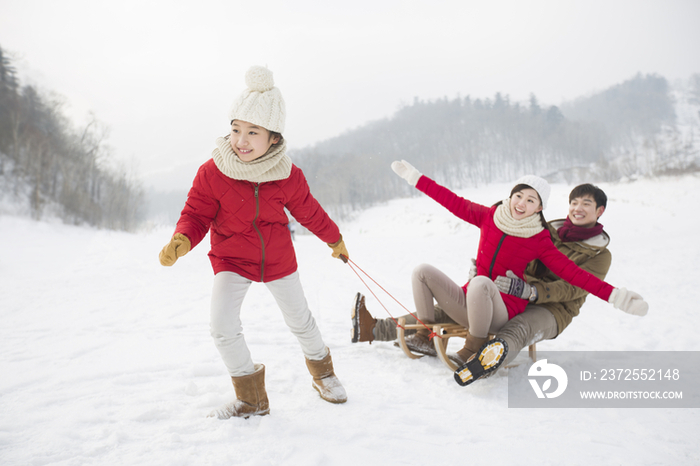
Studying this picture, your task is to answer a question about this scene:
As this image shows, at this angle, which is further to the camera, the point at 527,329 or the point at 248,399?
the point at 527,329

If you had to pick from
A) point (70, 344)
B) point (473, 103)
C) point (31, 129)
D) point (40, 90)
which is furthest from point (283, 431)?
point (473, 103)

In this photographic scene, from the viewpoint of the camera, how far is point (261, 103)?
1.79 meters

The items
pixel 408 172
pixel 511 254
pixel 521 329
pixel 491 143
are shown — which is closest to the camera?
pixel 521 329

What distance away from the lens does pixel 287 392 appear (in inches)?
81.5

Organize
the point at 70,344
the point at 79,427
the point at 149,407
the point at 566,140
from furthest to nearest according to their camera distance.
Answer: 1. the point at 566,140
2. the point at 70,344
3. the point at 149,407
4. the point at 79,427

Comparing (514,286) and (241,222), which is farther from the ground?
(241,222)

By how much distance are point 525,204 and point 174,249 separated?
221 cm

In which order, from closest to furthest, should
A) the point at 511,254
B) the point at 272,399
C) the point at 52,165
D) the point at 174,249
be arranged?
the point at 174,249, the point at 272,399, the point at 511,254, the point at 52,165

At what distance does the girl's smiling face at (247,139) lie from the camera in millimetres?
1762

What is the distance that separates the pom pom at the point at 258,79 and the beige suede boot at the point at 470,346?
2.08 metres

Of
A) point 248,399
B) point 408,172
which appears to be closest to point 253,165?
point 248,399

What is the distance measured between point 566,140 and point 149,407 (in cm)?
5318

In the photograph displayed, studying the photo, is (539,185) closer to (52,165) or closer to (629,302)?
→ (629,302)

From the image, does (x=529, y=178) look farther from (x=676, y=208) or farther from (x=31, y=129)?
(x=31, y=129)
